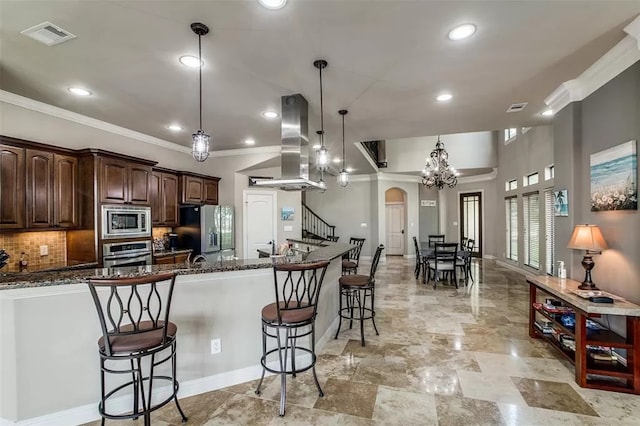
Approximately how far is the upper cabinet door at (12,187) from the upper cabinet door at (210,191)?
113 inches

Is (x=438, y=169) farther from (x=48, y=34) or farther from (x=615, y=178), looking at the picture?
(x=48, y=34)

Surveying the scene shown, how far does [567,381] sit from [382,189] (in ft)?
25.0

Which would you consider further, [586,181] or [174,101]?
[174,101]

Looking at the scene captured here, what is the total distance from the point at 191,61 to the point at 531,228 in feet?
24.8

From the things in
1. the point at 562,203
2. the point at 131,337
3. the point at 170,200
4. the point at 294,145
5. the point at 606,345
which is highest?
the point at 294,145

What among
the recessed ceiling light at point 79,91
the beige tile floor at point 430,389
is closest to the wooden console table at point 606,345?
the beige tile floor at point 430,389

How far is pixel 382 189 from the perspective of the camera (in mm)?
9891

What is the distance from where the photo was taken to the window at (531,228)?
662 cm

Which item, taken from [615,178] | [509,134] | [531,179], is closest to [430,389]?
[615,178]

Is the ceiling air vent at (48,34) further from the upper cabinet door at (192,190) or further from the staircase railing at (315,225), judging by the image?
the staircase railing at (315,225)

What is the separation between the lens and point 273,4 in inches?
79.6

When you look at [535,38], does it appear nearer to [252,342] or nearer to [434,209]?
[252,342]

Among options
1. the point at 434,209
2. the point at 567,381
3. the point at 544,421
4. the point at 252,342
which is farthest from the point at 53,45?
the point at 434,209

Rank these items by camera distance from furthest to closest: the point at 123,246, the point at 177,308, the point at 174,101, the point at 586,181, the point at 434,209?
the point at 434,209
the point at 123,246
the point at 174,101
the point at 586,181
the point at 177,308
